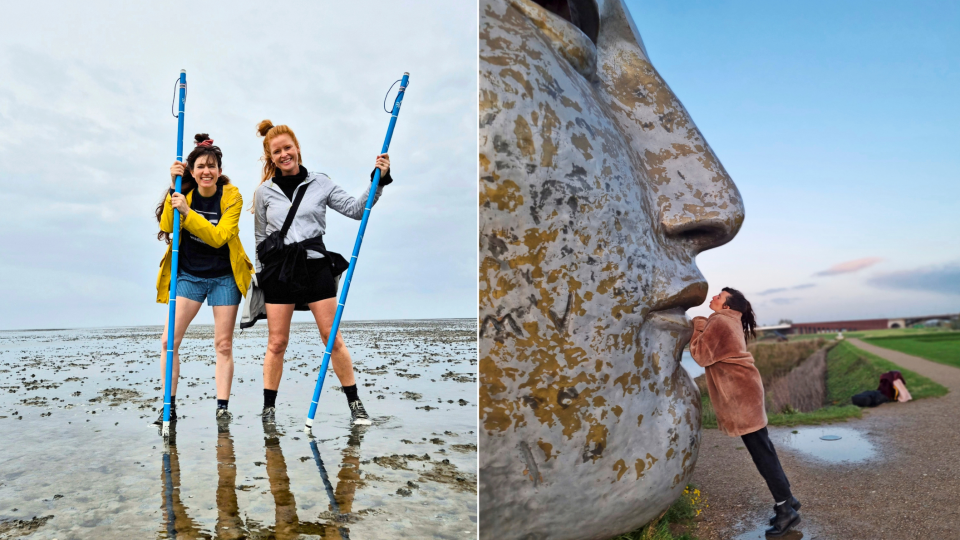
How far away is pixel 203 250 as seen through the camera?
433cm

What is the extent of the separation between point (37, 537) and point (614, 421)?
2374mm

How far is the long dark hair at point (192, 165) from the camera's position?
14.0 feet

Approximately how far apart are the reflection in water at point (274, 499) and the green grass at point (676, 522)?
1492 mm

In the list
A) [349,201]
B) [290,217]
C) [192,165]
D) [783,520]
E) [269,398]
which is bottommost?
[783,520]

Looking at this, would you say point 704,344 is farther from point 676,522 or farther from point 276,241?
point 276,241

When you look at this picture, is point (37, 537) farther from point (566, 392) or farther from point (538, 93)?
point (538, 93)

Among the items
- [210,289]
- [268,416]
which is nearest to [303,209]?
[210,289]

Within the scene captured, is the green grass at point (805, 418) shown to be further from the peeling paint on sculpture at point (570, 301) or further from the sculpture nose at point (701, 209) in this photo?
the peeling paint on sculpture at point (570, 301)

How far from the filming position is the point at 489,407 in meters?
1.79

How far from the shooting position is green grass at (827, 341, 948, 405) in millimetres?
9844

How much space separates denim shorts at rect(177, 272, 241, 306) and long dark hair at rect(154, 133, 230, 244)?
0.34 meters

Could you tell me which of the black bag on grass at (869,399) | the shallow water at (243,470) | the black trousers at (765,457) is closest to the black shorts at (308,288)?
the shallow water at (243,470)

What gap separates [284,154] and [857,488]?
496cm

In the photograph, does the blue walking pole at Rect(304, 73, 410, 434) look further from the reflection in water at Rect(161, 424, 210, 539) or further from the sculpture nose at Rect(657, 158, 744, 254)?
the sculpture nose at Rect(657, 158, 744, 254)
